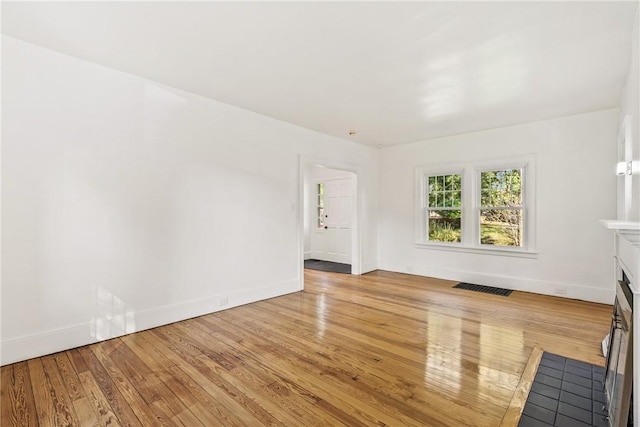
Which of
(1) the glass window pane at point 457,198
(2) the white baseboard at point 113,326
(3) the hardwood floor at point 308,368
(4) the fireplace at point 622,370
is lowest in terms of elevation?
(3) the hardwood floor at point 308,368

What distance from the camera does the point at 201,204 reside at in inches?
146

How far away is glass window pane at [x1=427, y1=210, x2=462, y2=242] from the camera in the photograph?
18.4ft

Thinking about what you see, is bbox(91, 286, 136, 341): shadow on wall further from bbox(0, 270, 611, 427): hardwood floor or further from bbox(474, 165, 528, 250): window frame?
bbox(474, 165, 528, 250): window frame

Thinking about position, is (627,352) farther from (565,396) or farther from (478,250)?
(478,250)

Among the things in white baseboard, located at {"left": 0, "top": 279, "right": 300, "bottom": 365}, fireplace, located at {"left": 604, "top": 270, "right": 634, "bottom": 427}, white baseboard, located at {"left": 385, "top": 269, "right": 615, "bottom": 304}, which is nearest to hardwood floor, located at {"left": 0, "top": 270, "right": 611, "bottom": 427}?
white baseboard, located at {"left": 0, "top": 279, "right": 300, "bottom": 365}

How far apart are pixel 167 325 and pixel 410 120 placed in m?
4.18

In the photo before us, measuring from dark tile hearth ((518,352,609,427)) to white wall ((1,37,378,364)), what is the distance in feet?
10.5

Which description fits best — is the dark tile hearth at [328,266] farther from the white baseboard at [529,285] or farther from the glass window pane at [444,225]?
the glass window pane at [444,225]

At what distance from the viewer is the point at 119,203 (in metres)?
3.06

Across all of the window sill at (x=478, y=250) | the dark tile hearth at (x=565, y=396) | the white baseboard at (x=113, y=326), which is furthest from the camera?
the window sill at (x=478, y=250)

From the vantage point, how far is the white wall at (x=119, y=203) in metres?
2.56

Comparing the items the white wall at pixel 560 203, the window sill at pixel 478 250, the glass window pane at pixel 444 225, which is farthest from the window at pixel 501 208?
the glass window pane at pixel 444 225

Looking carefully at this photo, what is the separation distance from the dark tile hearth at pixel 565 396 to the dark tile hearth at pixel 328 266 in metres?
4.08

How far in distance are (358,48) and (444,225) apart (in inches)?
160
